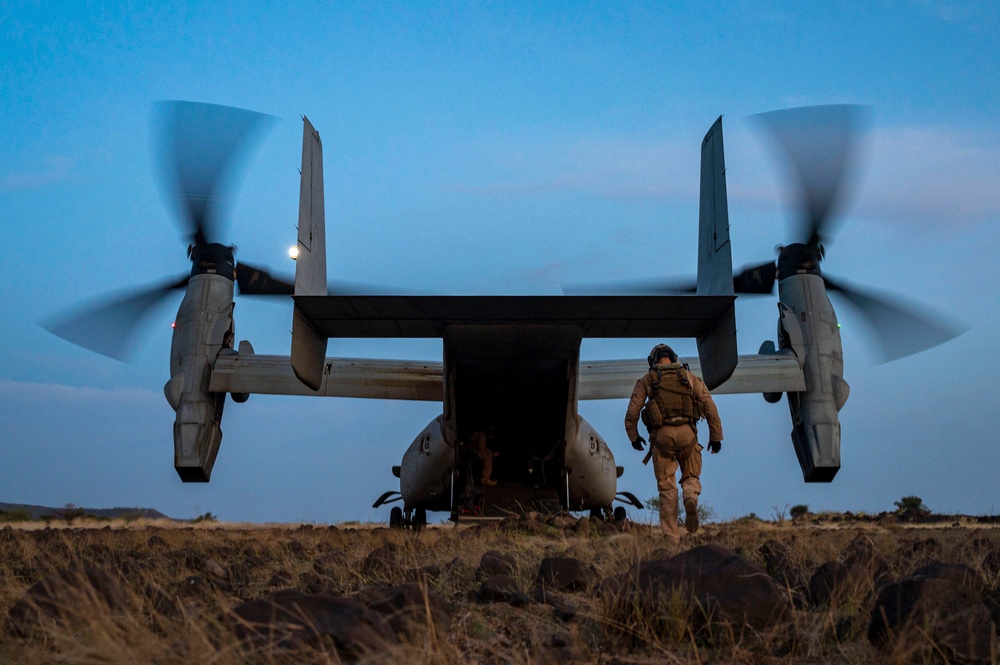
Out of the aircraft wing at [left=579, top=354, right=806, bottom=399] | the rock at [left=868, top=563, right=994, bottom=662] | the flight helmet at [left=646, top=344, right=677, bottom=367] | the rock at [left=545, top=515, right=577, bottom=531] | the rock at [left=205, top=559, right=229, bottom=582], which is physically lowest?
the rock at [left=868, top=563, right=994, bottom=662]

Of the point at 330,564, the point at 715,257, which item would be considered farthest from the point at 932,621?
the point at 715,257

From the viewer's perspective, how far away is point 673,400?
8.06 m

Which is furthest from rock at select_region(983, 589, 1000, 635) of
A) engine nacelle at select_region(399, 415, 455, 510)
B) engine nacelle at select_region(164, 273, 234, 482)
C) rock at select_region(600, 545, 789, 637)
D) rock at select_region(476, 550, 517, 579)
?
engine nacelle at select_region(164, 273, 234, 482)

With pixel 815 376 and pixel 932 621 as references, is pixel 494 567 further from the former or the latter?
pixel 815 376

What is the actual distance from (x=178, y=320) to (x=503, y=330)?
24.3 feet

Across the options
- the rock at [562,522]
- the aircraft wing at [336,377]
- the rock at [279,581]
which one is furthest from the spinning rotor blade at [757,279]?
the rock at [279,581]

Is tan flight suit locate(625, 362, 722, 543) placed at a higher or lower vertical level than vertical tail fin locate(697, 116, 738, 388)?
lower

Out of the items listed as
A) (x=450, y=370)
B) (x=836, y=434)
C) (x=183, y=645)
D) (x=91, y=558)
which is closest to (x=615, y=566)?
(x=183, y=645)

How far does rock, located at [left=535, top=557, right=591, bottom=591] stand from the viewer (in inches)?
138

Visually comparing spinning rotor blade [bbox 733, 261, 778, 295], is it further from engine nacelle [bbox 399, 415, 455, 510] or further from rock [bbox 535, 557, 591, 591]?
rock [bbox 535, 557, 591, 591]

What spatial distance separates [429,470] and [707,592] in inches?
382

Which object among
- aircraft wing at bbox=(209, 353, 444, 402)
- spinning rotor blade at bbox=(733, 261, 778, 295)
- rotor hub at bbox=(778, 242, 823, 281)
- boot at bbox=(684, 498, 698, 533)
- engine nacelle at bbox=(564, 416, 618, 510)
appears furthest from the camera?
spinning rotor blade at bbox=(733, 261, 778, 295)

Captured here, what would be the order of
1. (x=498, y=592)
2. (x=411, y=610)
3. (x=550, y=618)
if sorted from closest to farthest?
→ (x=411, y=610)
(x=550, y=618)
(x=498, y=592)

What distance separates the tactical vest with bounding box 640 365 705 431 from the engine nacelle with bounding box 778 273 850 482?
→ 568 cm
